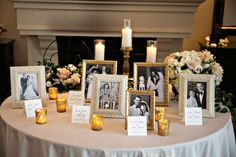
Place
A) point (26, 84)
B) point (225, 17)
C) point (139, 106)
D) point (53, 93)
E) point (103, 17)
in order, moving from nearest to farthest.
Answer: point (139, 106) < point (26, 84) < point (53, 93) < point (103, 17) < point (225, 17)

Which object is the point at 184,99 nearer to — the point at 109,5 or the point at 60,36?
the point at 109,5

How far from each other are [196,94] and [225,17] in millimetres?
2547

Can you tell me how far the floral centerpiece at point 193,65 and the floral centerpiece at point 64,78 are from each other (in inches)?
23.2

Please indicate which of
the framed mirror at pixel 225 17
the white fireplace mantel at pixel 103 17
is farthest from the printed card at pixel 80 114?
the framed mirror at pixel 225 17

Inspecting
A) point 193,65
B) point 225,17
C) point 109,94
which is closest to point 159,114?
point 109,94

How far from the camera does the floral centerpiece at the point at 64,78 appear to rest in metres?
1.93

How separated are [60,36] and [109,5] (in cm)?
70

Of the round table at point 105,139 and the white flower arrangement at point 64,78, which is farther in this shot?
the white flower arrangement at point 64,78

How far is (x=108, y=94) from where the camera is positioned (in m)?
1.55

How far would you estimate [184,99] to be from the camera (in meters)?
1.60

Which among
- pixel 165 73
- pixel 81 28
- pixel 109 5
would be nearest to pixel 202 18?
pixel 109 5

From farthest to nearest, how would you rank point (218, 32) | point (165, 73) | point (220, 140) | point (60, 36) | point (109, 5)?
1. point (218, 32)
2. point (60, 36)
3. point (109, 5)
4. point (165, 73)
5. point (220, 140)

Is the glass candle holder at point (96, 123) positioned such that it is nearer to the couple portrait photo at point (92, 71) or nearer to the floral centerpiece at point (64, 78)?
the couple portrait photo at point (92, 71)

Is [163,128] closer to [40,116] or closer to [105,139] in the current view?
[105,139]
